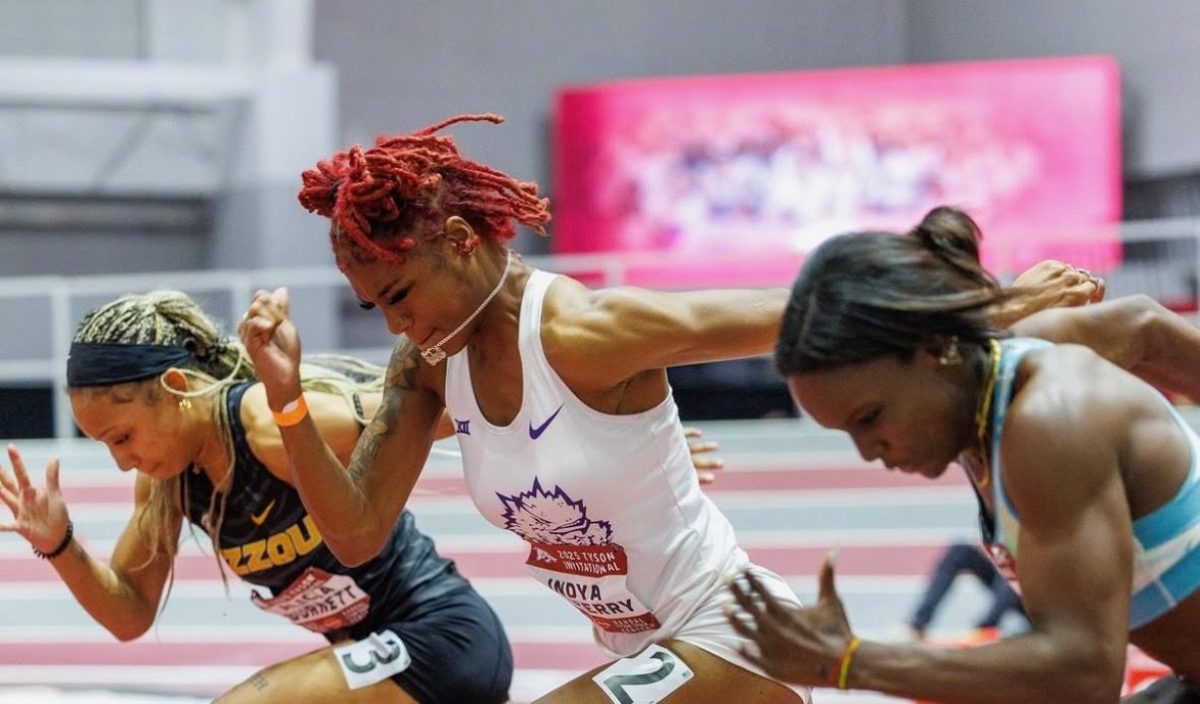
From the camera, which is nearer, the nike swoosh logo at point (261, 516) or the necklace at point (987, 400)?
the necklace at point (987, 400)

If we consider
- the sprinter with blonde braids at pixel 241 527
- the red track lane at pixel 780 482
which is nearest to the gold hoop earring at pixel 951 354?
the sprinter with blonde braids at pixel 241 527

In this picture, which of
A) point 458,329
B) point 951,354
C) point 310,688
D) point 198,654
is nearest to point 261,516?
point 310,688

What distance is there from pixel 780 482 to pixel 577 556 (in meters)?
6.06

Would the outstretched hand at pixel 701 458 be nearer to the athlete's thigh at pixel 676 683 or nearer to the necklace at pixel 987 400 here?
the athlete's thigh at pixel 676 683

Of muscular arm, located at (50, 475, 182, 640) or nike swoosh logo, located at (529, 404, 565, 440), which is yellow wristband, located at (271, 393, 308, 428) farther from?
muscular arm, located at (50, 475, 182, 640)

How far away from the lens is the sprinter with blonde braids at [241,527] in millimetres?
3203

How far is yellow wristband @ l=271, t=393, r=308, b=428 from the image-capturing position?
2779 millimetres

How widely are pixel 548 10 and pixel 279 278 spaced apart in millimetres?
5280

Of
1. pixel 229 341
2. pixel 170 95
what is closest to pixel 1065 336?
pixel 229 341

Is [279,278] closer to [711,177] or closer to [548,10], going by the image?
[711,177]

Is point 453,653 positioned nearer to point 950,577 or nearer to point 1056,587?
point 1056,587

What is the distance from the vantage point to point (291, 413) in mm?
2785

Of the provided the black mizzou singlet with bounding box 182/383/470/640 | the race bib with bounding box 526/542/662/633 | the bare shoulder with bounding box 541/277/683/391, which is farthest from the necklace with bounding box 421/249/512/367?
the black mizzou singlet with bounding box 182/383/470/640

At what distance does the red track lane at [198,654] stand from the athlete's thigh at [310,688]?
7.45 feet
